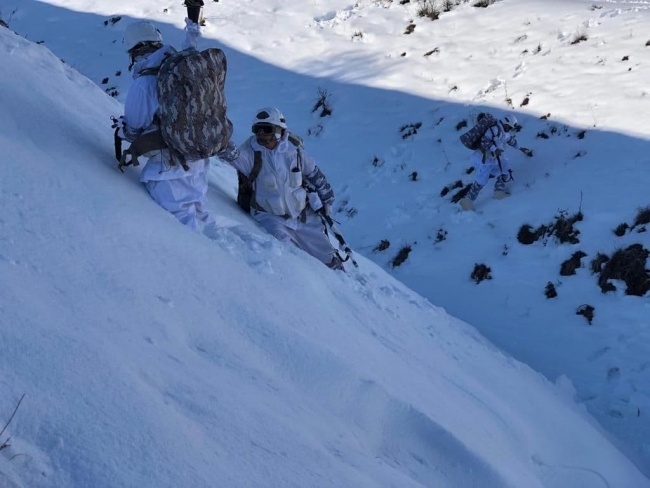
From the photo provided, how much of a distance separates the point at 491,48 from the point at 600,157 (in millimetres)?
4631

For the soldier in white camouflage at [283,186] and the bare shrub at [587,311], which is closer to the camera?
the soldier in white camouflage at [283,186]

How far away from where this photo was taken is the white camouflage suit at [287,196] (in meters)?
6.11

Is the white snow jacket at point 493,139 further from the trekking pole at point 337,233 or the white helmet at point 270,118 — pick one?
the white helmet at point 270,118

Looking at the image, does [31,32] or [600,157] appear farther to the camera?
[31,32]

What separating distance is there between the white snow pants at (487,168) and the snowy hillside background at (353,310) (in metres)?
0.42

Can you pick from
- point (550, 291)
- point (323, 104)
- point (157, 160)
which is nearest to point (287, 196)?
point (157, 160)

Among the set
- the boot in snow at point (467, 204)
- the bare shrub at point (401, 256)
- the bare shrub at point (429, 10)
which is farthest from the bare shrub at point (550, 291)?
the bare shrub at point (429, 10)

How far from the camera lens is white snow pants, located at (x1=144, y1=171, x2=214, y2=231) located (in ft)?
15.6

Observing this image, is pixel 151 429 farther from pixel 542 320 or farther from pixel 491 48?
pixel 491 48

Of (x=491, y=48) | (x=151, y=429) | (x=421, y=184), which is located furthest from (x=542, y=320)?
(x=491, y=48)

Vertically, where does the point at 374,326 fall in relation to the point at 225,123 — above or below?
below

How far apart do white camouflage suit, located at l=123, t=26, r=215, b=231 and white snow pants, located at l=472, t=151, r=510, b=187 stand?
6316 mm

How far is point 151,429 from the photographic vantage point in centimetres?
234

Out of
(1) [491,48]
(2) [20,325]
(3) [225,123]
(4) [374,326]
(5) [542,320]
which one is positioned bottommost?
(5) [542,320]
